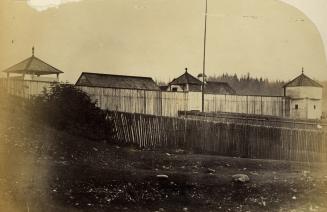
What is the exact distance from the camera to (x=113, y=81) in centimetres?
248

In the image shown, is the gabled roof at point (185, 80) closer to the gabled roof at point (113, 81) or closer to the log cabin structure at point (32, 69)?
the gabled roof at point (113, 81)

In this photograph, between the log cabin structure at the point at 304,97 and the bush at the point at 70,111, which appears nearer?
the bush at the point at 70,111

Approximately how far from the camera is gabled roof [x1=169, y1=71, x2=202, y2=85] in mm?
2633

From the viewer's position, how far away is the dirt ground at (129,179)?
85.8 inches

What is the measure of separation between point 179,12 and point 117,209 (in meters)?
1.33

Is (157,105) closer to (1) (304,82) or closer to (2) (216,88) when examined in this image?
(2) (216,88)

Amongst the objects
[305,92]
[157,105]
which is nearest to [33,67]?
[157,105]

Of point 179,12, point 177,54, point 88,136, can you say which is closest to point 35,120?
point 88,136

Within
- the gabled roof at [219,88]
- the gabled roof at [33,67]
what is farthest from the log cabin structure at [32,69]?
the gabled roof at [219,88]

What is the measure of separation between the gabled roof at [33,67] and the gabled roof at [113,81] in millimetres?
166

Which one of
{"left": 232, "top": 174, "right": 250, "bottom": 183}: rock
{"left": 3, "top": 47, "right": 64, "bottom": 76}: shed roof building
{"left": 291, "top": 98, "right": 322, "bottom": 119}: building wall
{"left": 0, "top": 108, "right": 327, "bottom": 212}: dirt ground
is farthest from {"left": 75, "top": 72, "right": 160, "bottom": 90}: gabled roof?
{"left": 291, "top": 98, "right": 322, "bottom": 119}: building wall

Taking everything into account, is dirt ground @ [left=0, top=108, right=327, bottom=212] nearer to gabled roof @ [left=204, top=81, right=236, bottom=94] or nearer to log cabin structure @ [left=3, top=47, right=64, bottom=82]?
log cabin structure @ [left=3, top=47, right=64, bottom=82]

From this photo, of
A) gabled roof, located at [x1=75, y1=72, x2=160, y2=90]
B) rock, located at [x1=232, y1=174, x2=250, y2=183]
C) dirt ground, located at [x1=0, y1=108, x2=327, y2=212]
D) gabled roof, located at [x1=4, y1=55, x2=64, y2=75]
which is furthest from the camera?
rock, located at [x1=232, y1=174, x2=250, y2=183]

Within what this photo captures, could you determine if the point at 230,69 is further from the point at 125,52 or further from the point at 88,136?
the point at 88,136
